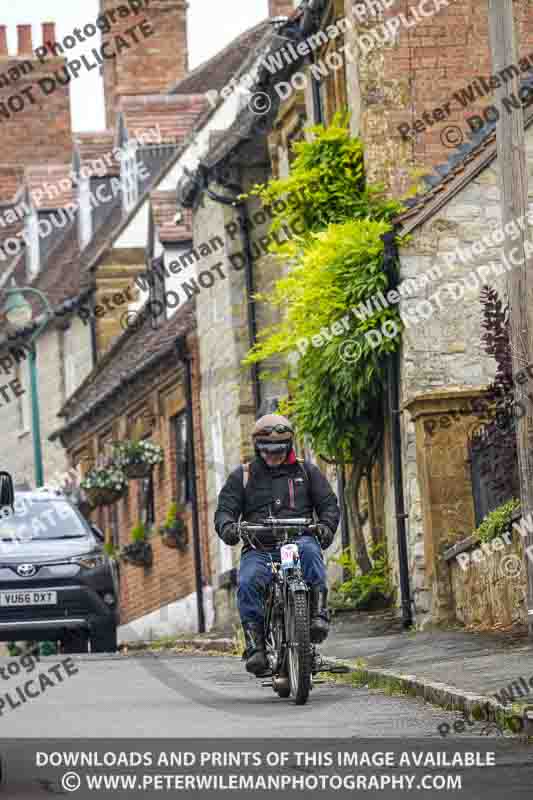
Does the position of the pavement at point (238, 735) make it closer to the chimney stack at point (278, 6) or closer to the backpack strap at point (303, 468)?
the backpack strap at point (303, 468)

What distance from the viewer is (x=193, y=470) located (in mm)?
32969

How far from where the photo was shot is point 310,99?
1030 inches

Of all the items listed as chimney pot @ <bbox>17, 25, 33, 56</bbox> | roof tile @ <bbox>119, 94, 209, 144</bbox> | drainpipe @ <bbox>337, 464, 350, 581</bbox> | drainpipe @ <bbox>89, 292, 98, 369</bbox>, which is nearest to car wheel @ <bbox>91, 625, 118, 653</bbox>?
drainpipe @ <bbox>337, 464, 350, 581</bbox>

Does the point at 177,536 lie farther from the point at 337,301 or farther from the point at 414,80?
the point at 337,301

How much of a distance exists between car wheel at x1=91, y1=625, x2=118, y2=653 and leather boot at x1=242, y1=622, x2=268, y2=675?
28.2 ft

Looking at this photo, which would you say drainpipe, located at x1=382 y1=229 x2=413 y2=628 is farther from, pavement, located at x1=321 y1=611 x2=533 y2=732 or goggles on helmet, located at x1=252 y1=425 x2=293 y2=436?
goggles on helmet, located at x1=252 y1=425 x2=293 y2=436

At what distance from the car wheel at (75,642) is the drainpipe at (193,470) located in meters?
8.53

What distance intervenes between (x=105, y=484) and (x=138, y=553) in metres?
2.58

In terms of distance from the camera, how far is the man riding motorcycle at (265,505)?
1288 cm

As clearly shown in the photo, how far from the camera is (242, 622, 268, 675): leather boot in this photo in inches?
509

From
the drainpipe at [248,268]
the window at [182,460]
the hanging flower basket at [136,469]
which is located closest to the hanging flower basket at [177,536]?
the window at [182,460]

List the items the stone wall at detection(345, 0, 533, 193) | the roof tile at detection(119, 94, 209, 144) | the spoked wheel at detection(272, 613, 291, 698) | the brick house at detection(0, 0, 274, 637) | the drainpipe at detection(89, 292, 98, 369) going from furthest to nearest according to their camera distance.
Answer: the drainpipe at detection(89, 292, 98, 369) < the roof tile at detection(119, 94, 209, 144) < the brick house at detection(0, 0, 274, 637) < the stone wall at detection(345, 0, 533, 193) < the spoked wheel at detection(272, 613, 291, 698)

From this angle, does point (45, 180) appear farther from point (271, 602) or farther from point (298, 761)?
point (298, 761)

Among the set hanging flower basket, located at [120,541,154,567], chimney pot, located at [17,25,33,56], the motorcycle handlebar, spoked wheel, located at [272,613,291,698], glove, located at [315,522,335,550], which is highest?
chimney pot, located at [17,25,33,56]
